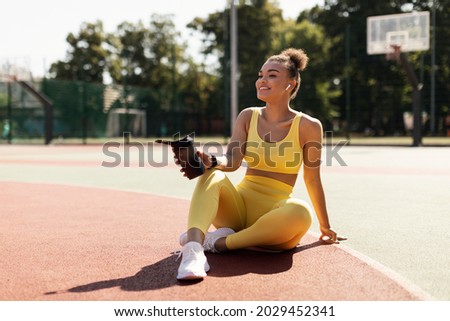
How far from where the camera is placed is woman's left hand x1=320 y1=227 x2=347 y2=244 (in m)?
4.29

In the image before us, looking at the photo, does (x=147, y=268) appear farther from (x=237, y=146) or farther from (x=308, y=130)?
(x=308, y=130)

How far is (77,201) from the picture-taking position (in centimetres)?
703

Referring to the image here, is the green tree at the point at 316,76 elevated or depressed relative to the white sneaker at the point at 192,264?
elevated

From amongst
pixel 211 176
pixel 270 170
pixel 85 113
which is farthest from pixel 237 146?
pixel 85 113

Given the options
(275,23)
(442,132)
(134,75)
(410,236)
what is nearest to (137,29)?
(134,75)

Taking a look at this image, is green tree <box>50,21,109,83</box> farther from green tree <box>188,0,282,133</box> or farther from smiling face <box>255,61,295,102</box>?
smiling face <box>255,61,295,102</box>

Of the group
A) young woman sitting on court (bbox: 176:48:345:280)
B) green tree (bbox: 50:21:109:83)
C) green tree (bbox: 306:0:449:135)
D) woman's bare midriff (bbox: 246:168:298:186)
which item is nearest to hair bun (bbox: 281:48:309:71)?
young woman sitting on court (bbox: 176:48:345:280)

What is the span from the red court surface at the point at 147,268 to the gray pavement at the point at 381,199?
0.31m

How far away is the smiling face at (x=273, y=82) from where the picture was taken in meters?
3.95

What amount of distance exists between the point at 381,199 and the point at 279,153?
3.62m

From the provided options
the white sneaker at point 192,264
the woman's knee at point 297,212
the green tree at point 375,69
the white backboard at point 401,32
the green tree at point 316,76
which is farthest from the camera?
the green tree at point 316,76

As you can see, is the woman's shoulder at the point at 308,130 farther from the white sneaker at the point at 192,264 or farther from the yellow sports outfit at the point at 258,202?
the white sneaker at the point at 192,264

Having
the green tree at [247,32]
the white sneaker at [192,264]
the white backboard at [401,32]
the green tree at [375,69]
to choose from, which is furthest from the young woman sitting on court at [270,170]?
the green tree at [247,32]

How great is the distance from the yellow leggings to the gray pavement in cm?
69
